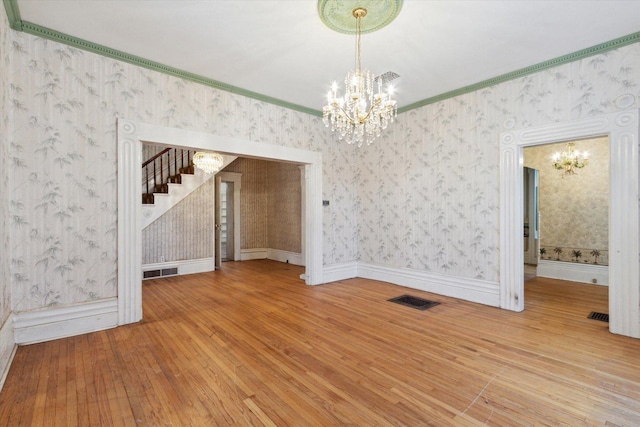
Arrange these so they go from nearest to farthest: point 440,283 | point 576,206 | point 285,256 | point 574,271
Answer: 1. point 440,283
2. point 574,271
3. point 576,206
4. point 285,256

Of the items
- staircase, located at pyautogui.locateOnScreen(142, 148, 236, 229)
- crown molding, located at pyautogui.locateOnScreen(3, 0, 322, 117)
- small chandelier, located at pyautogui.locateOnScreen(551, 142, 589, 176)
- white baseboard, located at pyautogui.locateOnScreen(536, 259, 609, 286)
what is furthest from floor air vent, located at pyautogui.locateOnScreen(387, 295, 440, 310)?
staircase, located at pyautogui.locateOnScreen(142, 148, 236, 229)

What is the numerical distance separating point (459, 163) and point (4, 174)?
5628 mm

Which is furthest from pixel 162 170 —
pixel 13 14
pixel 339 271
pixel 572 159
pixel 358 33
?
pixel 572 159

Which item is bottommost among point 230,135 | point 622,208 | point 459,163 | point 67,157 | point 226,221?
point 226,221

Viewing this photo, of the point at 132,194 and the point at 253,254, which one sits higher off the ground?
the point at 132,194

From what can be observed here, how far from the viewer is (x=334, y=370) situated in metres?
2.50

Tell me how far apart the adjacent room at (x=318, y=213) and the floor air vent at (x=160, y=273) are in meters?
0.95

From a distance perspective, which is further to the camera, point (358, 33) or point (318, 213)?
point (318, 213)

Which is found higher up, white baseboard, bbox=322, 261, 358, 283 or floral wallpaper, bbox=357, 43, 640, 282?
floral wallpaper, bbox=357, 43, 640, 282

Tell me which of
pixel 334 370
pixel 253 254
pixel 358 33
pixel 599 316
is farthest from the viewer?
pixel 253 254

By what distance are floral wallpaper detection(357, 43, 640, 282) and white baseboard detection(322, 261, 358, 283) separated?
28 cm

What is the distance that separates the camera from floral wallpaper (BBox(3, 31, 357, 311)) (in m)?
3.03

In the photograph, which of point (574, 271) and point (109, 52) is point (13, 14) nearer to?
point (109, 52)

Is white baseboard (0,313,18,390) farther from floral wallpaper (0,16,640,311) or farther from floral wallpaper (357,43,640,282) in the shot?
floral wallpaper (357,43,640,282)
